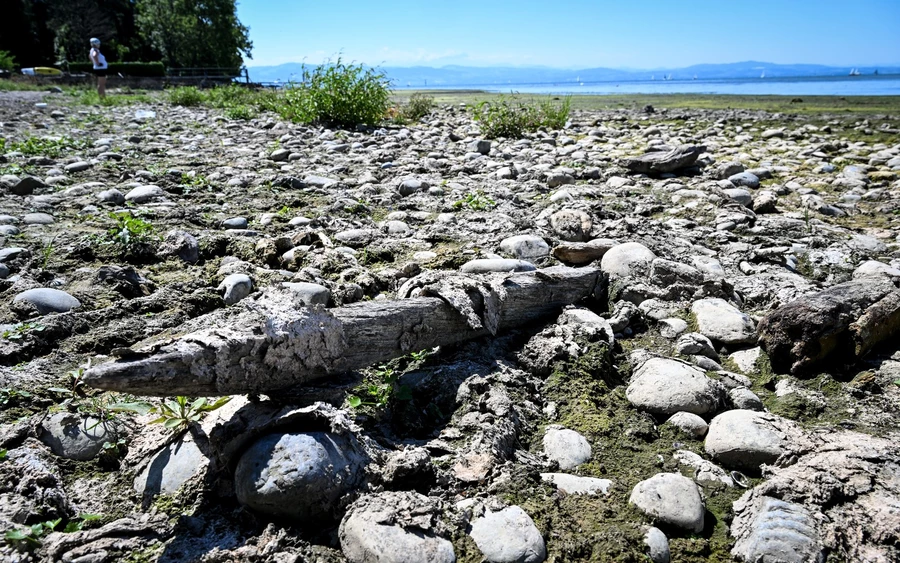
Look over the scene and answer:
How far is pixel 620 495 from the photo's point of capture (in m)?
1.91

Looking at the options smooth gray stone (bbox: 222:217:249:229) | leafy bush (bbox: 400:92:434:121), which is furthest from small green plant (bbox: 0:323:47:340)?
leafy bush (bbox: 400:92:434:121)

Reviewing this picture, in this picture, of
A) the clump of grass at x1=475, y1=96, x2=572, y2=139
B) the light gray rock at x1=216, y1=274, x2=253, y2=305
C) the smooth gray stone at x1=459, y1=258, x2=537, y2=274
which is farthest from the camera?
the clump of grass at x1=475, y1=96, x2=572, y2=139

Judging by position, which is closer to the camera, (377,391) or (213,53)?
(377,391)

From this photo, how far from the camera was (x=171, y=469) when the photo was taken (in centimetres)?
190

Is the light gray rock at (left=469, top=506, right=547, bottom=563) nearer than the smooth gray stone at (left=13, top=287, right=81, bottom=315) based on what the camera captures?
Yes

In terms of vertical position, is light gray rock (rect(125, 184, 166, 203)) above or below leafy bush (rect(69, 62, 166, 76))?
below

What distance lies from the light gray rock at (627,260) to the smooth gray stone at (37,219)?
4243 mm

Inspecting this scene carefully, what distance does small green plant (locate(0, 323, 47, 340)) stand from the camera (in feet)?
8.68

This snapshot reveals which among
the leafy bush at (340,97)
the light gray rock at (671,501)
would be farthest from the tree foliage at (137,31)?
the light gray rock at (671,501)

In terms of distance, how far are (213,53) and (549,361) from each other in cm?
4918

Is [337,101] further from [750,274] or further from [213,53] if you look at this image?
[213,53]

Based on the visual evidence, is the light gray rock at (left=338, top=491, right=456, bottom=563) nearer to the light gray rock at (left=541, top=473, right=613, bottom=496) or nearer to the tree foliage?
the light gray rock at (left=541, top=473, right=613, bottom=496)

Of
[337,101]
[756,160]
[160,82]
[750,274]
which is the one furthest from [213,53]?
[750,274]

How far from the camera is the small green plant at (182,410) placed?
6.56ft
